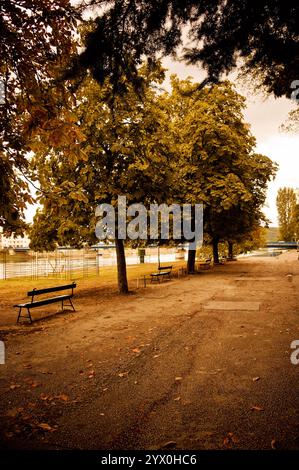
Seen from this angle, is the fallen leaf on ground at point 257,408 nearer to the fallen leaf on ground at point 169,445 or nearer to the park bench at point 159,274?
the fallen leaf on ground at point 169,445

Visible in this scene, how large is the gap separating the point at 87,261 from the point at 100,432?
23478 mm

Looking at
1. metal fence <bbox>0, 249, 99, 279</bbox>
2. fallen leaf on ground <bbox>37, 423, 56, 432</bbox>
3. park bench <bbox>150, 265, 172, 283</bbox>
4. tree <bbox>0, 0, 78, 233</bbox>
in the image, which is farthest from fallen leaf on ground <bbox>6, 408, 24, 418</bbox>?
metal fence <bbox>0, 249, 99, 279</bbox>

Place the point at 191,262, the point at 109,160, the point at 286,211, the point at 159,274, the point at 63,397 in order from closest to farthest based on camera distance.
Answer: the point at 63,397
the point at 109,160
the point at 159,274
the point at 191,262
the point at 286,211

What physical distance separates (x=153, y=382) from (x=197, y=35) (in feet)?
17.1

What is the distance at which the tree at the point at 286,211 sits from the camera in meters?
91.5

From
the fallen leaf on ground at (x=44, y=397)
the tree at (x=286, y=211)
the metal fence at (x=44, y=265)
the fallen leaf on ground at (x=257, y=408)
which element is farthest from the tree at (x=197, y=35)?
the tree at (x=286, y=211)

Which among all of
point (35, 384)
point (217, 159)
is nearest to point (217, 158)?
point (217, 159)

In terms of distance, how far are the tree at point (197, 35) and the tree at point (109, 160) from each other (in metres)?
7.84

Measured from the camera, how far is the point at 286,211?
3629 inches

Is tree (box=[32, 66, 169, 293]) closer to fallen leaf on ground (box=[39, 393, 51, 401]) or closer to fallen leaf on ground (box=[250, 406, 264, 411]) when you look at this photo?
fallen leaf on ground (box=[39, 393, 51, 401])

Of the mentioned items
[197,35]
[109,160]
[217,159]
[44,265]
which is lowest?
[44,265]

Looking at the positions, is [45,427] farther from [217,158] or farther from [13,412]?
[217,158]

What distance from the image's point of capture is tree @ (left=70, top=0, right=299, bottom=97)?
3.68 meters
